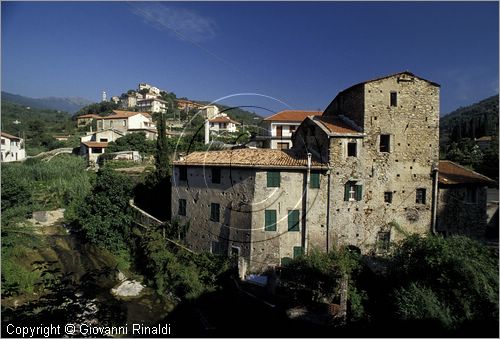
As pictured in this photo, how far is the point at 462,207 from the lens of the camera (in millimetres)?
17062

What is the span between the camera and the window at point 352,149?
16.4 m

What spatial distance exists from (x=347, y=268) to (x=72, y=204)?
90.1 ft

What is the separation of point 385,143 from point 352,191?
3.26 m

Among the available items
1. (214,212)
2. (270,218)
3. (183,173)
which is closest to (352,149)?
(270,218)

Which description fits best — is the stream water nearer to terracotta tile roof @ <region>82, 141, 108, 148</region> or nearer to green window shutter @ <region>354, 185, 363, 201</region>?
green window shutter @ <region>354, 185, 363, 201</region>

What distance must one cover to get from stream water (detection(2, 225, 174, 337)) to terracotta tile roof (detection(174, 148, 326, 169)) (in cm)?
779

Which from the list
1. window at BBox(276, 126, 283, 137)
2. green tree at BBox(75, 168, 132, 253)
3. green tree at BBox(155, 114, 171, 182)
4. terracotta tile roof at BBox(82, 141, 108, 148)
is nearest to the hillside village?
green tree at BBox(75, 168, 132, 253)

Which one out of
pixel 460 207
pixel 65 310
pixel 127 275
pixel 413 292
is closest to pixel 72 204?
pixel 127 275

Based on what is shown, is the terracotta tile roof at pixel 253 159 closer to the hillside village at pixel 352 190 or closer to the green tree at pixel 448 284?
the hillside village at pixel 352 190

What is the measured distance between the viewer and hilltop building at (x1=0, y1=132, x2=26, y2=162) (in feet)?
150

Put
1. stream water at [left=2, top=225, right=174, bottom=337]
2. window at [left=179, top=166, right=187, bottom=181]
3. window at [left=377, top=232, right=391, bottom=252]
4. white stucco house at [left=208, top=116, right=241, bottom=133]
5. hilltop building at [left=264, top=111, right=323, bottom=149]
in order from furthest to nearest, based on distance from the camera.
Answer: white stucco house at [left=208, top=116, right=241, bottom=133] → hilltop building at [left=264, top=111, right=323, bottom=149] → window at [left=179, top=166, right=187, bottom=181] → window at [left=377, top=232, right=391, bottom=252] → stream water at [left=2, top=225, right=174, bottom=337]

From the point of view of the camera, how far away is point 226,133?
149 ft

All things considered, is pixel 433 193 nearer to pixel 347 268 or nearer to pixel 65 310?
pixel 347 268

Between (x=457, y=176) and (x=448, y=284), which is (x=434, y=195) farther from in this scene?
(x=448, y=284)
